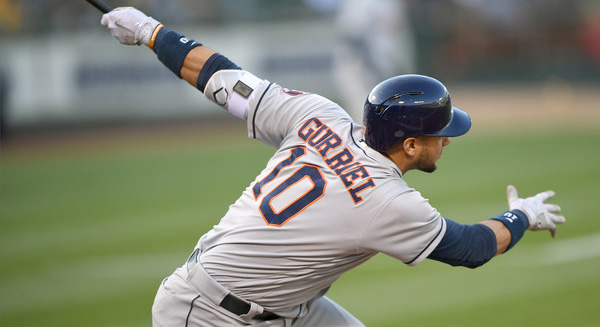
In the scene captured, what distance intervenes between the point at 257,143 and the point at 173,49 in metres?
12.9

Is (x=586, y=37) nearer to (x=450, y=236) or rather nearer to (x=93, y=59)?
(x=93, y=59)

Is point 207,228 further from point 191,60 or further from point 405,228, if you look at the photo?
point 405,228

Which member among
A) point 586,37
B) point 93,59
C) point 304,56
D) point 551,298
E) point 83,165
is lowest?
point 551,298

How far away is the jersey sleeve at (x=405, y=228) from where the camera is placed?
355cm

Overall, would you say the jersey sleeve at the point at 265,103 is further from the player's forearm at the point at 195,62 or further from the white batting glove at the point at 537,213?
the white batting glove at the point at 537,213

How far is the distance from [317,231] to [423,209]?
1.61ft

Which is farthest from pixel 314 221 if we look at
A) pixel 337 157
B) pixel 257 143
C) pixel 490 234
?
pixel 257 143

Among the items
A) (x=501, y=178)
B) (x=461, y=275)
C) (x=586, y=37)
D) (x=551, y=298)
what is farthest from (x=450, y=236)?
(x=586, y=37)

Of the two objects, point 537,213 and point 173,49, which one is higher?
point 173,49

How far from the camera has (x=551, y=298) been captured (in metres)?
6.83

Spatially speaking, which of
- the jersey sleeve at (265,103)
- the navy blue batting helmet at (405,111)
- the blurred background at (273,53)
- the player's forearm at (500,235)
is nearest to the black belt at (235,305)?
the jersey sleeve at (265,103)

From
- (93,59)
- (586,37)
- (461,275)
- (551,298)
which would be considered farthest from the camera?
(586,37)

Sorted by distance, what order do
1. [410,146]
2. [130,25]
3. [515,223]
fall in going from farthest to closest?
[130,25] → [515,223] → [410,146]

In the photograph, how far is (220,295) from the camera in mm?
3750
